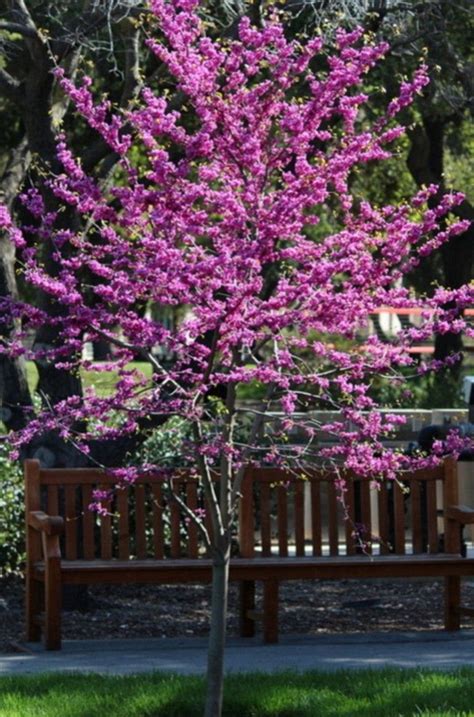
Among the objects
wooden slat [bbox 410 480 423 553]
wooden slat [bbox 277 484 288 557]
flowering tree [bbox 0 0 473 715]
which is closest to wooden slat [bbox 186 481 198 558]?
wooden slat [bbox 277 484 288 557]

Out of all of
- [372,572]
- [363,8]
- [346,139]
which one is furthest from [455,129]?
[346,139]

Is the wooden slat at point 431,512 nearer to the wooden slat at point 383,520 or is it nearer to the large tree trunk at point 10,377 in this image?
the wooden slat at point 383,520

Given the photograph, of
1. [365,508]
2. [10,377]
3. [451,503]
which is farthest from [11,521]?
[451,503]

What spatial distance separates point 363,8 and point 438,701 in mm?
5682

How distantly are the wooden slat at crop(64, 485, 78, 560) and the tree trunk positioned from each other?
2.49 m

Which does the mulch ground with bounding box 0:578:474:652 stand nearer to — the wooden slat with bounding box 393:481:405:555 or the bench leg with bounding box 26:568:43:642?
the bench leg with bounding box 26:568:43:642

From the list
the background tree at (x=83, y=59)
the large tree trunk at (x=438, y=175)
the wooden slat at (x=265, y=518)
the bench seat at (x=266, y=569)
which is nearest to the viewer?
the bench seat at (x=266, y=569)

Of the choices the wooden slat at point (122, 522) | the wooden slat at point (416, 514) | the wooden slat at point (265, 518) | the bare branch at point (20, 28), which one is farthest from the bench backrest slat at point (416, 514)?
the bare branch at point (20, 28)

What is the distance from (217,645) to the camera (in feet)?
21.2

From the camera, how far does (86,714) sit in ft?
21.5

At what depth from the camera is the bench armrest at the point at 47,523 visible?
843cm

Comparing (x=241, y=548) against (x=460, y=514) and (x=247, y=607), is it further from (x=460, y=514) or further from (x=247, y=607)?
(x=460, y=514)

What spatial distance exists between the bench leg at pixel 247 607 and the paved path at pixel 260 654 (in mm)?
125

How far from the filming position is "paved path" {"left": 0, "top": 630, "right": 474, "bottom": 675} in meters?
7.89
